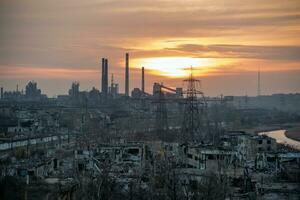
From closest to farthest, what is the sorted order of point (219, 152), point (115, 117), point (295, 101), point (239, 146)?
point (219, 152) → point (239, 146) → point (115, 117) → point (295, 101)

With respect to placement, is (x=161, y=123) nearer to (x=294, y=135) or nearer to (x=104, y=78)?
(x=294, y=135)

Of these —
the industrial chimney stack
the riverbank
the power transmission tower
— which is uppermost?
the industrial chimney stack

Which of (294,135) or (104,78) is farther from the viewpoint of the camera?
(104,78)

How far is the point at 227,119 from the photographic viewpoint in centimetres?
1673

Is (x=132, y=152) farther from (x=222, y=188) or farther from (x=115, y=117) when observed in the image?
(x=115, y=117)

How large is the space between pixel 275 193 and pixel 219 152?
2227mm

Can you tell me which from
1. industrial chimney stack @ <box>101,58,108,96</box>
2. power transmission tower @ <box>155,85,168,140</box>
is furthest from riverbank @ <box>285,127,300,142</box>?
industrial chimney stack @ <box>101,58,108,96</box>

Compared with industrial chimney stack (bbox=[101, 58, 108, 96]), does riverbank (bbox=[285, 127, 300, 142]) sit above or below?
below

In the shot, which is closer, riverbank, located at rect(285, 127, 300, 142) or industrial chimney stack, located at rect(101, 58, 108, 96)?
riverbank, located at rect(285, 127, 300, 142)

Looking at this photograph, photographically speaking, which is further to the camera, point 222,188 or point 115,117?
point 115,117

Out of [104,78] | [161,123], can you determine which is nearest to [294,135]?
[161,123]

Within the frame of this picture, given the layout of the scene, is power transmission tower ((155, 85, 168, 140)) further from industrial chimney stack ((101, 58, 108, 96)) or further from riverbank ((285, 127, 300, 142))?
industrial chimney stack ((101, 58, 108, 96))

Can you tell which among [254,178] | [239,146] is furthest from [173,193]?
[239,146]

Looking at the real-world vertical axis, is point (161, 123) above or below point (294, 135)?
above
